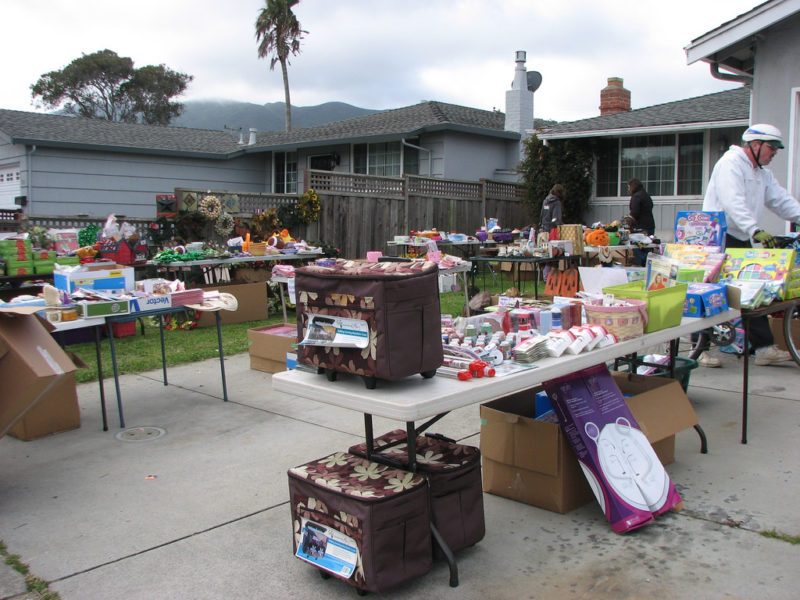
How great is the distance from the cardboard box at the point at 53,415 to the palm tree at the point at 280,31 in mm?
26427

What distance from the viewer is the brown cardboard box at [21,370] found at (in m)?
3.84

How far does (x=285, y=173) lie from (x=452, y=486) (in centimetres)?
1937

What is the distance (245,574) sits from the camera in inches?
118

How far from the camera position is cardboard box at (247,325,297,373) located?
21.9 feet

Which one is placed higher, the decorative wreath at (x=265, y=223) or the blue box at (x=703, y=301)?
the decorative wreath at (x=265, y=223)

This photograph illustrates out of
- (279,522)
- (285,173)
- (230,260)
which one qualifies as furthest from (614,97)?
(279,522)

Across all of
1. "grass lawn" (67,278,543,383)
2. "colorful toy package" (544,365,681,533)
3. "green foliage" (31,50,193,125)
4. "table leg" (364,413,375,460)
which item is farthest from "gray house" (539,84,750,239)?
"green foliage" (31,50,193,125)

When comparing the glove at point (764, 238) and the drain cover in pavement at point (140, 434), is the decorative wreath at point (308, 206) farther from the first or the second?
the glove at point (764, 238)

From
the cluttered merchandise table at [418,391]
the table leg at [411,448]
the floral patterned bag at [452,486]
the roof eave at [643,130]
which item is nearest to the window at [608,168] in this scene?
the roof eave at [643,130]

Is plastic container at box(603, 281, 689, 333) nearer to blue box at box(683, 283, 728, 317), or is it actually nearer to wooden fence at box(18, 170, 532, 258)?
blue box at box(683, 283, 728, 317)

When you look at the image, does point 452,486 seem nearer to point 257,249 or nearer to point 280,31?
point 257,249

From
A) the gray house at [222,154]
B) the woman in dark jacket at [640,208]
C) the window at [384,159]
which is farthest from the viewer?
the window at [384,159]

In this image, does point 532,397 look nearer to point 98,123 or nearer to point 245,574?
point 245,574

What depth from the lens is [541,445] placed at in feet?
11.4
